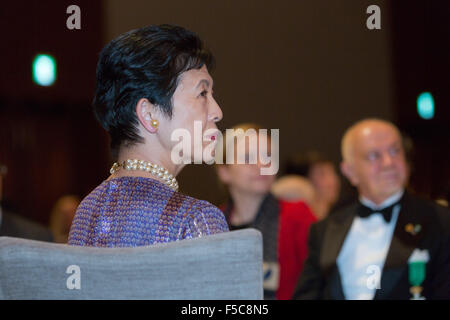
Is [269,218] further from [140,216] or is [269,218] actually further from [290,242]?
[140,216]

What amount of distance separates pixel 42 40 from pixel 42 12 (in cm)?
26

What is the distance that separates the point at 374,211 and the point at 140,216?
5.72ft

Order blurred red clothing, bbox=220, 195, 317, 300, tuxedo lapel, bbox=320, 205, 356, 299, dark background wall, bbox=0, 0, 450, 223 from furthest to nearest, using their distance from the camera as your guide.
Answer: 1. dark background wall, bbox=0, 0, 450, 223
2. blurred red clothing, bbox=220, 195, 317, 300
3. tuxedo lapel, bbox=320, 205, 356, 299

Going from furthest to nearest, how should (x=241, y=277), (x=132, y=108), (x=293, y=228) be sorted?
(x=293, y=228) < (x=132, y=108) < (x=241, y=277)

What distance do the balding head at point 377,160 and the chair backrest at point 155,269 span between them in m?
1.97

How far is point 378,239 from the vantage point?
8.29ft

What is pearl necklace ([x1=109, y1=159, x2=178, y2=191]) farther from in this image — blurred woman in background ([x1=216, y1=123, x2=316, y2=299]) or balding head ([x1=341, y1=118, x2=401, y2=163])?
balding head ([x1=341, y1=118, x2=401, y2=163])

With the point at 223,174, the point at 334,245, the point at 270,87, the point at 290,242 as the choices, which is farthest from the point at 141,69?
the point at 270,87

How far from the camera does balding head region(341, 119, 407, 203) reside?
2654 millimetres

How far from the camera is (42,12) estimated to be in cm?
596

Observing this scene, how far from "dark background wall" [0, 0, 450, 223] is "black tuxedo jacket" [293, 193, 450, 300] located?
307 cm

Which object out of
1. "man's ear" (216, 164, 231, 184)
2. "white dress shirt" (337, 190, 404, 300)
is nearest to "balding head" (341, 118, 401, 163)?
"white dress shirt" (337, 190, 404, 300)
